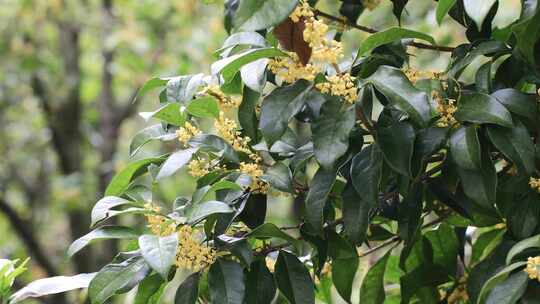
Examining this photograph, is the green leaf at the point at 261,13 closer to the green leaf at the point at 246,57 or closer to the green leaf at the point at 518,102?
the green leaf at the point at 246,57

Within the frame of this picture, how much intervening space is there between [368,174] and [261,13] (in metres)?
0.21

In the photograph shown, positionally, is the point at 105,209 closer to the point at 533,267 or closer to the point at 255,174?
the point at 255,174

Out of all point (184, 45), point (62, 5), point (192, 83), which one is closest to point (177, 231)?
point (192, 83)

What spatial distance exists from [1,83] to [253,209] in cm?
321

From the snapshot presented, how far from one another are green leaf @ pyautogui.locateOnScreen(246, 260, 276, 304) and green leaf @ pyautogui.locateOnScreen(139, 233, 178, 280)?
15 cm

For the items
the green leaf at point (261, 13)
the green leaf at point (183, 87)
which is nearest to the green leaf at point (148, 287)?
the green leaf at point (183, 87)

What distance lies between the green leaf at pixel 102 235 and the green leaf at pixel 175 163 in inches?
4.0

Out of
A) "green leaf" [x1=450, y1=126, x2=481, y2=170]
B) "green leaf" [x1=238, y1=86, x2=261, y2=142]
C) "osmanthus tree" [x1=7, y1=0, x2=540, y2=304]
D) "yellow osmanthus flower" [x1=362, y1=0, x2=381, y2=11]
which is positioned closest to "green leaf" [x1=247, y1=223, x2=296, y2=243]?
"osmanthus tree" [x1=7, y1=0, x2=540, y2=304]

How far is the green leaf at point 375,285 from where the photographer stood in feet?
3.56

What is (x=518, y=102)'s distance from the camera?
2.68ft

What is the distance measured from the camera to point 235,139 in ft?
2.98

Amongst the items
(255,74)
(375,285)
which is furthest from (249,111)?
(375,285)

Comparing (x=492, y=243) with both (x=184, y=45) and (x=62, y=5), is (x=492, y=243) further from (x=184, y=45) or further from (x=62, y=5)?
(x=62, y=5)

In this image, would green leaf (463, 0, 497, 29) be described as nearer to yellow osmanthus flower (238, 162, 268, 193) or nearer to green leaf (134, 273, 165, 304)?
yellow osmanthus flower (238, 162, 268, 193)
